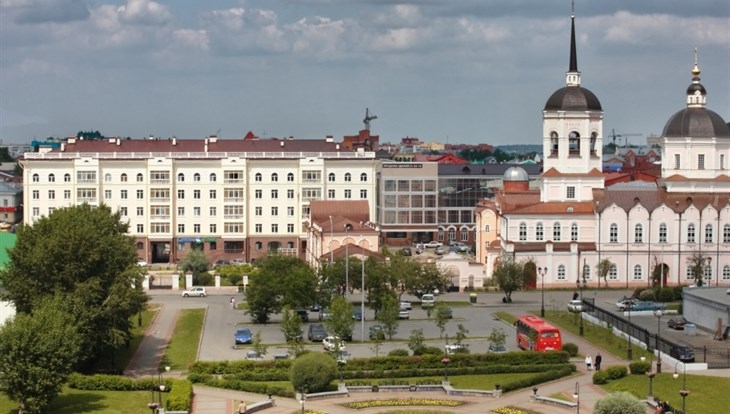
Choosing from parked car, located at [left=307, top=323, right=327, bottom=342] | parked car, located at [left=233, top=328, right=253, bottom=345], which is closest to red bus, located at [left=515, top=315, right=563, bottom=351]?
parked car, located at [left=307, top=323, right=327, bottom=342]

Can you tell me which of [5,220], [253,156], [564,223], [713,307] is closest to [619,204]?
[564,223]

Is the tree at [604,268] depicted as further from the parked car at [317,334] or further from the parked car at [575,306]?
the parked car at [317,334]

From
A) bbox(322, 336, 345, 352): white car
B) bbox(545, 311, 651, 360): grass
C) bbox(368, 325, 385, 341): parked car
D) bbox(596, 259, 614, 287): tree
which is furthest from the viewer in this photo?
bbox(596, 259, 614, 287): tree

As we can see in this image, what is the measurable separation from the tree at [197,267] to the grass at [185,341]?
1533cm

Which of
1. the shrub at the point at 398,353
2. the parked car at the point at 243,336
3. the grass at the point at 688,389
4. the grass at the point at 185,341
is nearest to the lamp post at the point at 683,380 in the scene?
the grass at the point at 688,389

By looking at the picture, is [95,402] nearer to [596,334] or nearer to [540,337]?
[540,337]

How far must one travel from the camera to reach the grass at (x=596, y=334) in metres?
61.4

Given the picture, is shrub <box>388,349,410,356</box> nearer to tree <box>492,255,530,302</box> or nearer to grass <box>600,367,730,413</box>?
grass <box>600,367,730,413</box>

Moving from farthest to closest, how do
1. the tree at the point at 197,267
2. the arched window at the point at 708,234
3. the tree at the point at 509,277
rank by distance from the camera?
the tree at the point at 197,267 < the arched window at the point at 708,234 < the tree at the point at 509,277

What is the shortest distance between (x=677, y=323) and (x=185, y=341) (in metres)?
26.6

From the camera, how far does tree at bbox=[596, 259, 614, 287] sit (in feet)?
303

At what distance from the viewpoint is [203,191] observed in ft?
376

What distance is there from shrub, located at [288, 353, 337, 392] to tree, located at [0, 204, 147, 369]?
1016cm

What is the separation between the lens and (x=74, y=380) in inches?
2074
